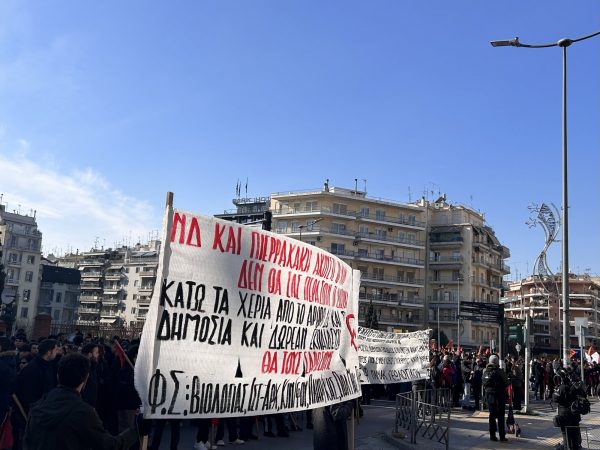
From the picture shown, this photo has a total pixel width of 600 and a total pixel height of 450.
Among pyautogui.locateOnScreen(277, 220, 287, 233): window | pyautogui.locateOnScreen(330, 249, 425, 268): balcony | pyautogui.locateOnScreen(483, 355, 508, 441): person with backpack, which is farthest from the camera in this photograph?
pyautogui.locateOnScreen(277, 220, 287, 233): window

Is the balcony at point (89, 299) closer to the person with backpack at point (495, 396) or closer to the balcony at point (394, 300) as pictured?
the balcony at point (394, 300)

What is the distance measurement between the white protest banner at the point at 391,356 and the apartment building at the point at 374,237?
6963 cm

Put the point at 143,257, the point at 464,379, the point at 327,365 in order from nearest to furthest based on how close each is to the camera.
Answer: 1. the point at 327,365
2. the point at 464,379
3. the point at 143,257

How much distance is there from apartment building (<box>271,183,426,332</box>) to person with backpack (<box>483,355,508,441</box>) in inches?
2780

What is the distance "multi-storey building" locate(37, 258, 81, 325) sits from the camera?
10731cm

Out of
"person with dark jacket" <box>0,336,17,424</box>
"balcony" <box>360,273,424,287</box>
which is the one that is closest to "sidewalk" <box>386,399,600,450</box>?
"person with dark jacket" <box>0,336,17,424</box>

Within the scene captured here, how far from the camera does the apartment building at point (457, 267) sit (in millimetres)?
85562

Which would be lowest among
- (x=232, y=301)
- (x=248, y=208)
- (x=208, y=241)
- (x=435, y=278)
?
(x=232, y=301)

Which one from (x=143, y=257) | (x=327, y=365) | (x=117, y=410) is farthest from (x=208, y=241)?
(x=143, y=257)

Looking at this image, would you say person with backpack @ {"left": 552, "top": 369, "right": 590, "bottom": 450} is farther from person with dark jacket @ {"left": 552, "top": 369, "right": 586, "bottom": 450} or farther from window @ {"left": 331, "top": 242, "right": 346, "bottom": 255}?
window @ {"left": 331, "top": 242, "right": 346, "bottom": 255}

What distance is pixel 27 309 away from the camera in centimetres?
10012

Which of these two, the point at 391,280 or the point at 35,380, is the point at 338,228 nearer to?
the point at 391,280

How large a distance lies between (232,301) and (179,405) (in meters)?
0.87

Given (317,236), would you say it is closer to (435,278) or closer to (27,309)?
(435,278)
